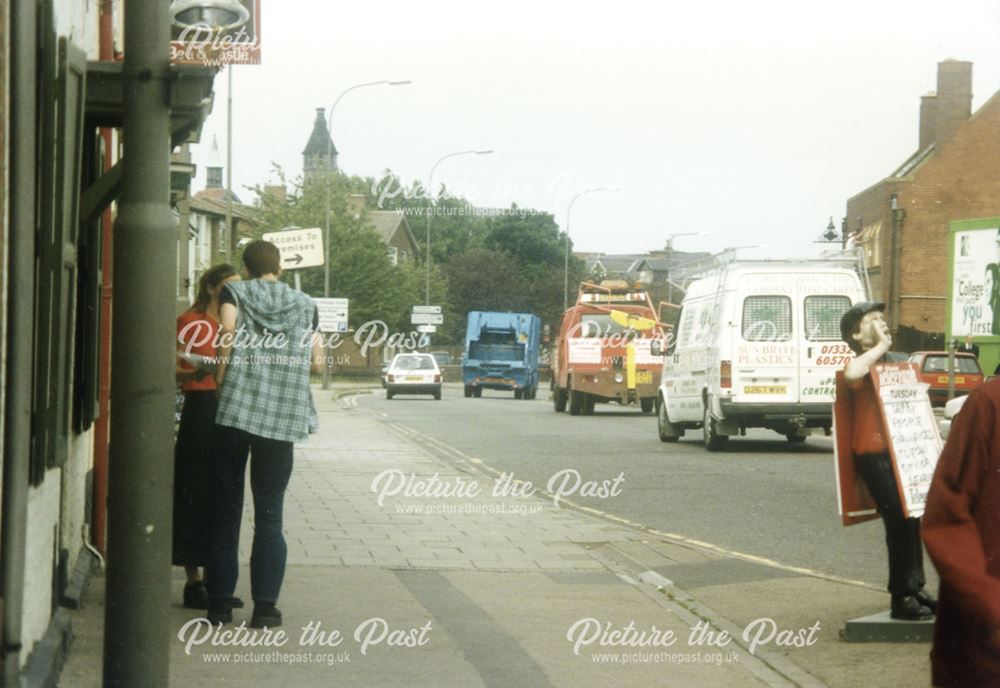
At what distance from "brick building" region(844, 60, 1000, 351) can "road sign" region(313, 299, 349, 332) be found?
849 inches

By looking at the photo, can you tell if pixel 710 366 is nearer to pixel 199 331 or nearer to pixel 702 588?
pixel 702 588

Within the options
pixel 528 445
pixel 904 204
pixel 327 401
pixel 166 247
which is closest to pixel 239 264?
pixel 327 401

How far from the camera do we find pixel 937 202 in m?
55.9

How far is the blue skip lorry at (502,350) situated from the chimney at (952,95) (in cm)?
1629

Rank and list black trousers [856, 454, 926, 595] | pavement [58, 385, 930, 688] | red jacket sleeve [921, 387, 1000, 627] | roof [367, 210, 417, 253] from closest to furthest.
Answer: red jacket sleeve [921, 387, 1000, 627] → pavement [58, 385, 930, 688] → black trousers [856, 454, 926, 595] → roof [367, 210, 417, 253]

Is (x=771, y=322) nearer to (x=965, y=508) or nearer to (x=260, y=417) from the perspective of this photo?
(x=260, y=417)

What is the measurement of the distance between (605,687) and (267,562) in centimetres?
182

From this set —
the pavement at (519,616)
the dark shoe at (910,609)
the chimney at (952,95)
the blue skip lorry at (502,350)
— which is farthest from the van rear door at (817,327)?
the chimney at (952,95)

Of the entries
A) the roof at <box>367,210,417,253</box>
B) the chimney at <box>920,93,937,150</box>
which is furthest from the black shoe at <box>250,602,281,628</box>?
the roof at <box>367,210,417,253</box>

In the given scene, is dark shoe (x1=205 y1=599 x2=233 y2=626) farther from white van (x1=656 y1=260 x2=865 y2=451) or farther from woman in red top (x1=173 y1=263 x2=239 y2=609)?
white van (x1=656 y1=260 x2=865 y2=451)

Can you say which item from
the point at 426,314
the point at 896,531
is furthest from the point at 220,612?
the point at 426,314

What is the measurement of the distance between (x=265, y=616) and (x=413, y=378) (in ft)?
134

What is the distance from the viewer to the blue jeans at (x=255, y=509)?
24.3ft

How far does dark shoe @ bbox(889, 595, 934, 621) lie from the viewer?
7.40 m
